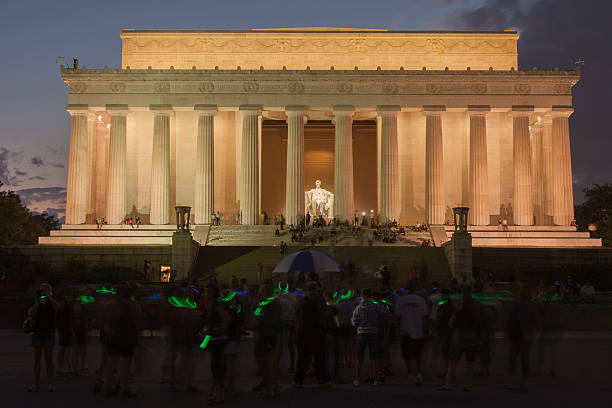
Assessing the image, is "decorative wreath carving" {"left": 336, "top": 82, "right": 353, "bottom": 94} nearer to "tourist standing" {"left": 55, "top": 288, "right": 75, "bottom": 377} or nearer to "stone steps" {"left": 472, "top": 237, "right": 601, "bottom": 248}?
"stone steps" {"left": 472, "top": 237, "right": 601, "bottom": 248}

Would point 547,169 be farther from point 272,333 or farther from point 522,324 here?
point 272,333

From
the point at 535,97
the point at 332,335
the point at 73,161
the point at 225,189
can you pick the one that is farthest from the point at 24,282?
the point at 535,97

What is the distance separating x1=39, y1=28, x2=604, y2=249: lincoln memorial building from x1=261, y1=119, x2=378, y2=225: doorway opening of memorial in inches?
244

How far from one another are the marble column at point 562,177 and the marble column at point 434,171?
33.0 ft

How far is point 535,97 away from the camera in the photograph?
60812mm

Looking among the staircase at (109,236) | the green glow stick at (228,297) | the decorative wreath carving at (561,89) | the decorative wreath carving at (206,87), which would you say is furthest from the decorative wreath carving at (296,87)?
the green glow stick at (228,297)

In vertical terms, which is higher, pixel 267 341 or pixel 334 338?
pixel 267 341

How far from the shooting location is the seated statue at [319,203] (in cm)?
6262

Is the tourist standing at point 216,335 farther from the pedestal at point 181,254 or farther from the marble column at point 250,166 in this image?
the marble column at point 250,166

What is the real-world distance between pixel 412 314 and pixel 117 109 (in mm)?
50095

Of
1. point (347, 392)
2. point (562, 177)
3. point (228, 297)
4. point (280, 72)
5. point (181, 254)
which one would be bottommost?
point (347, 392)

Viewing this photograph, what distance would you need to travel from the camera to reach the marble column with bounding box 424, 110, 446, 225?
197 ft

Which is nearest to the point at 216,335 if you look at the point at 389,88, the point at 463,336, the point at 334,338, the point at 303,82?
the point at 334,338

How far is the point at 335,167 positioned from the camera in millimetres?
60594
